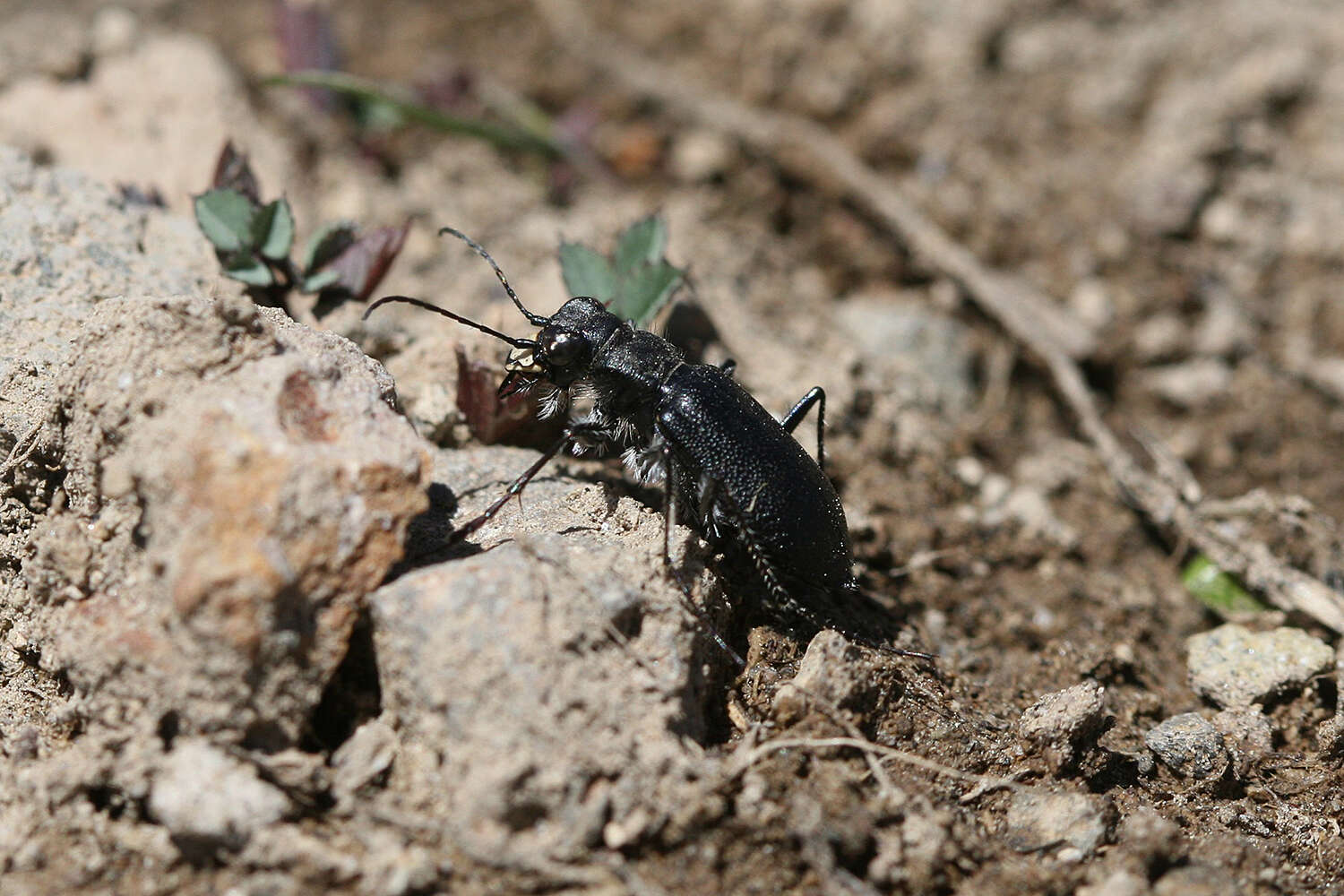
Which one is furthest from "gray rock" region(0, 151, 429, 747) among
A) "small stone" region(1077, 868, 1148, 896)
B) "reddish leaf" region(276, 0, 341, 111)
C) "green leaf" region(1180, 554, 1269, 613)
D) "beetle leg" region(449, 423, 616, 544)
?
"green leaf" region(1180, 554, 1269, 613)

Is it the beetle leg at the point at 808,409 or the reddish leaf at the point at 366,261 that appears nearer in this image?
the beetle leg at the point at 808,409

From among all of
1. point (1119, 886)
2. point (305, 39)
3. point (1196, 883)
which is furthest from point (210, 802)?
point (305, 39)

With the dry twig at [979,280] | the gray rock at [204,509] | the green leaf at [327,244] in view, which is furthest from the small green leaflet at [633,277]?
the dry twig at [979,280]

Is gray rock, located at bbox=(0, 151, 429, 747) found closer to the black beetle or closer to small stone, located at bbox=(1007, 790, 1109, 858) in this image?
the black beetle

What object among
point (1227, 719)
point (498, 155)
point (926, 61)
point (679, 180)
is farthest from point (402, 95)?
point (1227, 719)

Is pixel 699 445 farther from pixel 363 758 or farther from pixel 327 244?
pixel 327 244

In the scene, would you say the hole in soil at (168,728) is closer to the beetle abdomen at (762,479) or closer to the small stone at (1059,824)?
the beetle abdomen at (762,479)
